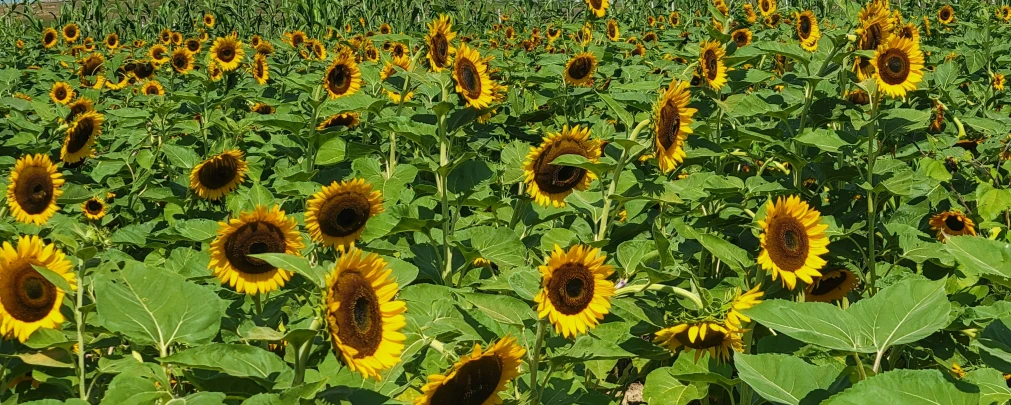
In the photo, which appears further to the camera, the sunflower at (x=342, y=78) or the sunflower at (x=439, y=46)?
the sunflower at (x=342, y=78)

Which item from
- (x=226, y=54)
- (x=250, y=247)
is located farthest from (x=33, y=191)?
(x=226, y=54)

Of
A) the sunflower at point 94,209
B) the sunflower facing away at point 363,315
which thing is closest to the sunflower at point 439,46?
the sunflower at point 94,209

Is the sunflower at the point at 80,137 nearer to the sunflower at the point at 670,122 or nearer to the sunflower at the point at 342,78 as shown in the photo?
the sunflower at the point at 342,78

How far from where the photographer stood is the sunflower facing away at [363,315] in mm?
1390

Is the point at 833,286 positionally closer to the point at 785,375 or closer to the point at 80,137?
the point at 785,375

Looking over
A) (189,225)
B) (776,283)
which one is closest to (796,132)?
(776,283)

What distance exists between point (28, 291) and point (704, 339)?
4.95 feet

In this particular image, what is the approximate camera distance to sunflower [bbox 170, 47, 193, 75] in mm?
6398

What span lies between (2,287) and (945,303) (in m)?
1.87

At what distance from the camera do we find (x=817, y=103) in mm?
3375

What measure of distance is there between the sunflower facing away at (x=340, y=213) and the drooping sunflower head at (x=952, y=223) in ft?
6.94

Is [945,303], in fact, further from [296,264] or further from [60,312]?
[60,312]

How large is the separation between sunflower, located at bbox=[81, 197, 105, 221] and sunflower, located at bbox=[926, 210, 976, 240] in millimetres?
3517

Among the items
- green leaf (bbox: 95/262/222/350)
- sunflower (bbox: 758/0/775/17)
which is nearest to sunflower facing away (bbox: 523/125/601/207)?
green leaf (bbox: 95/262/222/350)
